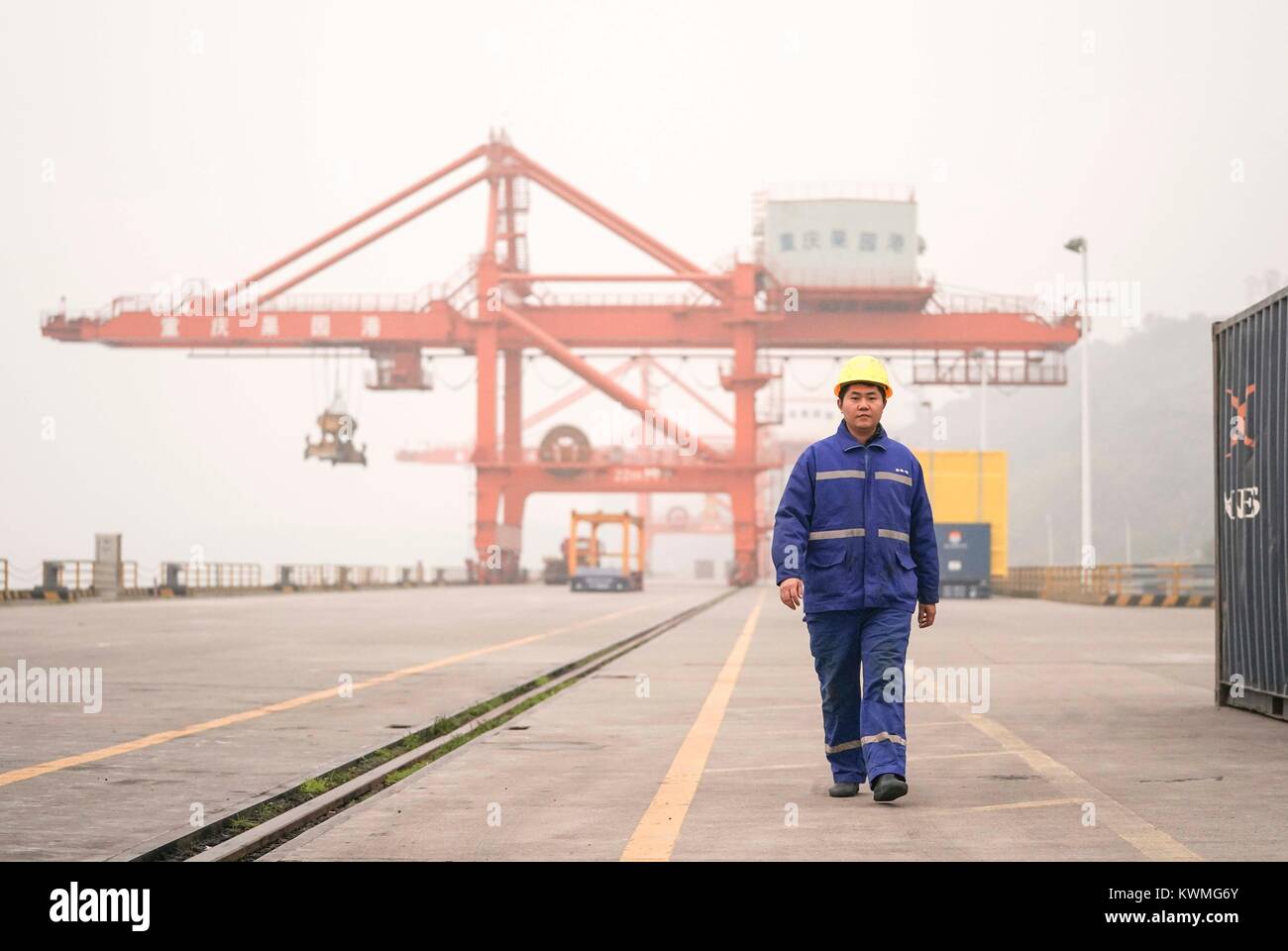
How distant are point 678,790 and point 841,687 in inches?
38.8

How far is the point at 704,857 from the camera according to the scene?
638cm

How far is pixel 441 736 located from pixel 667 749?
177 cm

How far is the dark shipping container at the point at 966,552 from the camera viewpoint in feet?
171

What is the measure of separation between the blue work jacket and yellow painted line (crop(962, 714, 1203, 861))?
1298 millimetres

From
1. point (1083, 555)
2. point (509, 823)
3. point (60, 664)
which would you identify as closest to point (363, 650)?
point (60, 664)

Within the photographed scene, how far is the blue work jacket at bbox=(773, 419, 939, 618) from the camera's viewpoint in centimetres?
820

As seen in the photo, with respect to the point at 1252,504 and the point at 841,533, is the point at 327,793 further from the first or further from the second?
the point at 1252,504

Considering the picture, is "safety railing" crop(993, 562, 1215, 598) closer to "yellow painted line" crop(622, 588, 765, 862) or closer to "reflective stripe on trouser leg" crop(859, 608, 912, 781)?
"yellow painted line" crop(622, 588, 765, 862)

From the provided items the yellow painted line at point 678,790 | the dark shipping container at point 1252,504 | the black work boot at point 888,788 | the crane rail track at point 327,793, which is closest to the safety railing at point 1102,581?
the dark shipping container at point 1252,504

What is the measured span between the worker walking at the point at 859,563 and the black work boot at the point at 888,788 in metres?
0.12

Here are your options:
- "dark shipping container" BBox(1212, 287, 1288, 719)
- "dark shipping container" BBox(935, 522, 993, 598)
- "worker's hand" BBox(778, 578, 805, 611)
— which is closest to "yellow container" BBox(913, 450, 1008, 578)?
"dark shipping container" BBox(935, 522, 993, 598)

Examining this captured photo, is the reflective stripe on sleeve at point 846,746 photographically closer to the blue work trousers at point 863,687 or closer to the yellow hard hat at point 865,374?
the blue work trousers at point 863,687

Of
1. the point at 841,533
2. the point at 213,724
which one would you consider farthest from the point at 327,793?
the point at 213,724
